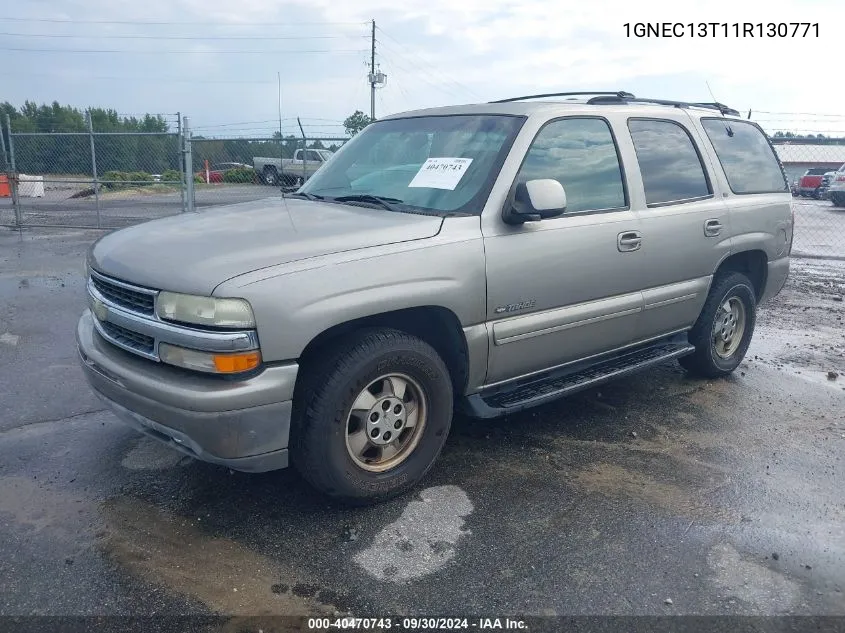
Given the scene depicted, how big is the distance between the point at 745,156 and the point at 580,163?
80.2 inches

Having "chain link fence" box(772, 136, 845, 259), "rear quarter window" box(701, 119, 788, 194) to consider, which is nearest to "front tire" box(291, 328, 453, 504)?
"rear quarter window" box(701, 119, 788, 194)

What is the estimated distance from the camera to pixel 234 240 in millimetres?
3234

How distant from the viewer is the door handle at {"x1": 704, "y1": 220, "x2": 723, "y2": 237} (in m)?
4.84

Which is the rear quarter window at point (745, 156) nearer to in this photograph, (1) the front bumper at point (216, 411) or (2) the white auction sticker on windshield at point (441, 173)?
(2) the white auction sticker on windshield at point (441, 173)

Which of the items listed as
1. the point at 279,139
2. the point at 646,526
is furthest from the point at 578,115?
the point at 279,139

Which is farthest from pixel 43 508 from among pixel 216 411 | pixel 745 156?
pixel 745 156

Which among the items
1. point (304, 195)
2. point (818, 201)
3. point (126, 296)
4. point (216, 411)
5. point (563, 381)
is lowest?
point (818, 201)

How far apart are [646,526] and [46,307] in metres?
6.28

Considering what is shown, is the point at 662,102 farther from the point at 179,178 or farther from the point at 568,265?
the point at 179,178

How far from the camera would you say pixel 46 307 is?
7168 mm

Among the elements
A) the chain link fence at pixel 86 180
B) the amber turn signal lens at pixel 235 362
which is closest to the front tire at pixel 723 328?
the amber turn signal lens at pixel 235 362

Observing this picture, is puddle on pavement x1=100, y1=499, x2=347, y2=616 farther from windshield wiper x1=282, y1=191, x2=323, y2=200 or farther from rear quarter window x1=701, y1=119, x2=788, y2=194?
rear quarter window x1=701, y1=119, x2=788, y2=194

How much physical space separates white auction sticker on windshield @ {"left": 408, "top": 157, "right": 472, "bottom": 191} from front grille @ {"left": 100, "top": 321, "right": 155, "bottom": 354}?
65.0 inches

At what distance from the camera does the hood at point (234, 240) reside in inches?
117
